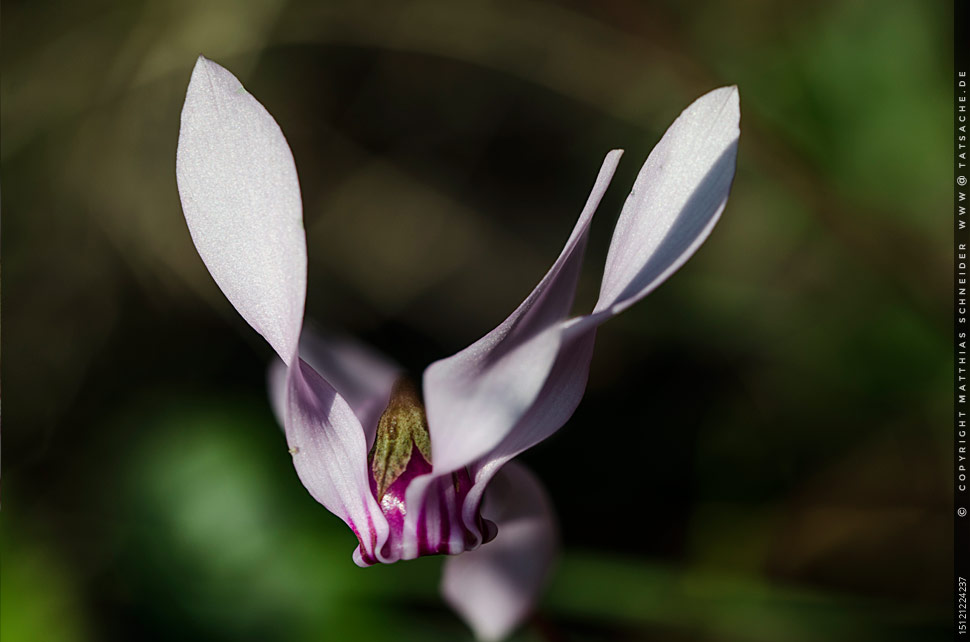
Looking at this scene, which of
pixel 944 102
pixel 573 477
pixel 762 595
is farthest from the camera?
pixel 573 477

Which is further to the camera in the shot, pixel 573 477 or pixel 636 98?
pixel 636 98

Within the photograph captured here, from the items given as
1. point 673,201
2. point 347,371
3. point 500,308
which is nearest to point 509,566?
point 347,371

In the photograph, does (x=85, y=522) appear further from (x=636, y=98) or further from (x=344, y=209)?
(x=636, y=98)

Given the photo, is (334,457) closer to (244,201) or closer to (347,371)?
(244,201)

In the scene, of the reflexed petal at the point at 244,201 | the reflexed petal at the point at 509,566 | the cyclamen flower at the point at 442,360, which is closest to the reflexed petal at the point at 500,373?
the cyclamen flower at the point at 442,360

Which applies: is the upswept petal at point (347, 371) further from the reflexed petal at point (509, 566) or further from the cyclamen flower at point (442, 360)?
the cyclamen flower at point (442, 360)

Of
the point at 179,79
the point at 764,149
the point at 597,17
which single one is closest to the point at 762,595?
the point at 764,149

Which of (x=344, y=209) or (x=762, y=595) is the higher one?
(x=344, y=209)
